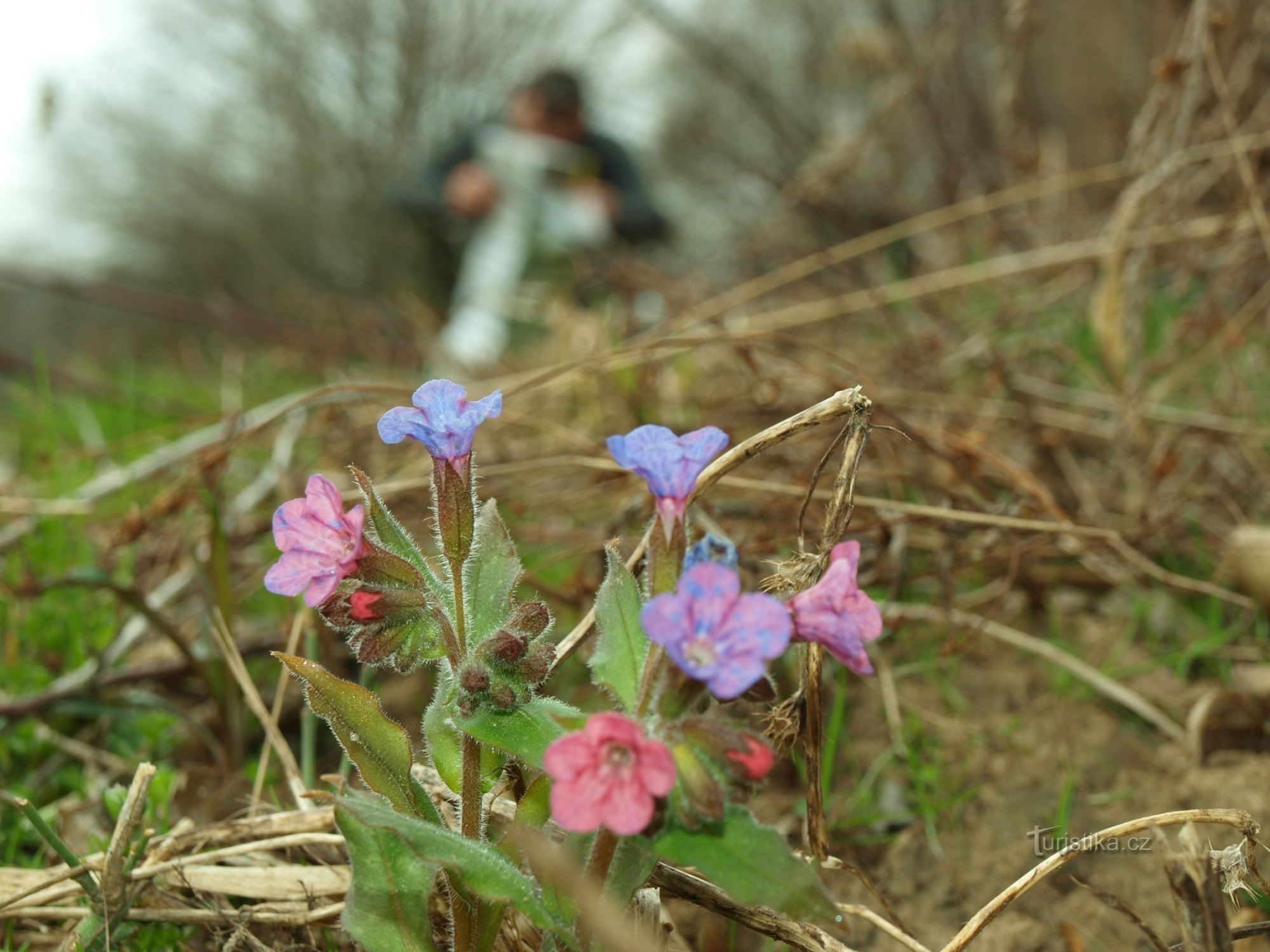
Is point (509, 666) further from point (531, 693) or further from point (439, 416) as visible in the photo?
point (439, 416)

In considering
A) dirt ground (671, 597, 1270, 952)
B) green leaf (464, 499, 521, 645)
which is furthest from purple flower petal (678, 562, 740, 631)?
dirt ground (671, 597, 1270, 952)

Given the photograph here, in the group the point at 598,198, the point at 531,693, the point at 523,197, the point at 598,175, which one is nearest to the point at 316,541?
the point at 531,693

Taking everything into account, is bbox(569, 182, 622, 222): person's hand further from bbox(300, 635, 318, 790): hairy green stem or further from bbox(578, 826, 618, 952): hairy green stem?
bbox(578, 826, 618, 952): hairy green stem

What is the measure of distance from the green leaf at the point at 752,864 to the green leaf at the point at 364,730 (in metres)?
0.38

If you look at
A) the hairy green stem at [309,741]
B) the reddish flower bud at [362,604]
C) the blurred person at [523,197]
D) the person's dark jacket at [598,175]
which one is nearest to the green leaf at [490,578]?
the reddish flower bud at [362,604]

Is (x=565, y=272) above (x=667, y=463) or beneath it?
above

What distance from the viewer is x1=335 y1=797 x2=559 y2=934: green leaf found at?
3.01 ft

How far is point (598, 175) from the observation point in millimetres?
9000

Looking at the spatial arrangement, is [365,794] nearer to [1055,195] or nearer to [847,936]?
[847,936]

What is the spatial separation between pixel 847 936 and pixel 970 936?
0.34 m

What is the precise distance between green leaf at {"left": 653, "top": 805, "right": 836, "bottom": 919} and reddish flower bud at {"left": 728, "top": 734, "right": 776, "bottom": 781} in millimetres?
53

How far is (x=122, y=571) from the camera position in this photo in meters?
2.57

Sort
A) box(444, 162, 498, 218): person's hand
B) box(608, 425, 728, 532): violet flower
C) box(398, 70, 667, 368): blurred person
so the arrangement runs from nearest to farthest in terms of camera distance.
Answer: box(608, 425, 728, 532): violet flower, box(398, 70, 667, 368): blurred person, box(444, 162, 498, 218): person's hand

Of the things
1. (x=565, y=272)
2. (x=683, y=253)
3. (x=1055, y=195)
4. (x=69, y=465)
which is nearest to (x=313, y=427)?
(x=69, y=465)
